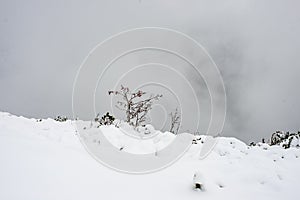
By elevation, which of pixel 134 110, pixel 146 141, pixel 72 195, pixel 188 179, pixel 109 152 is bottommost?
pixel 72 195

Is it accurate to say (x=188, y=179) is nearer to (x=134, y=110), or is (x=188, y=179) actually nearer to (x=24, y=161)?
(x=24, y=161)

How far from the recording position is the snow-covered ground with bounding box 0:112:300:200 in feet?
8.74

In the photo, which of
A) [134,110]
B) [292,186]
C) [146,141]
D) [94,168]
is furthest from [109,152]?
[134,110]

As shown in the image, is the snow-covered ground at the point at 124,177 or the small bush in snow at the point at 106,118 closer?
the snow-covered ground at the point at 124,177

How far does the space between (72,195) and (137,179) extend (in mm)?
1114

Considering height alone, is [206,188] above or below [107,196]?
above

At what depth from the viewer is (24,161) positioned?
3068 millimetres

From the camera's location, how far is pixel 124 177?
11.4 feet

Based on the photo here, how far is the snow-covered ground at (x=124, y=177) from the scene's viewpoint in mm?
2664

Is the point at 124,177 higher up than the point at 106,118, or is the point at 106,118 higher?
the point at 106,118

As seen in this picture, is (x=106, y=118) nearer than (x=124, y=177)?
No

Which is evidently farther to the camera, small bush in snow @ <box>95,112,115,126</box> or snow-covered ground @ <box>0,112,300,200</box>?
small bush in snow @ <box>95,112,115,126</box>

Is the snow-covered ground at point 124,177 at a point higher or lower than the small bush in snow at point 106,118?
lower

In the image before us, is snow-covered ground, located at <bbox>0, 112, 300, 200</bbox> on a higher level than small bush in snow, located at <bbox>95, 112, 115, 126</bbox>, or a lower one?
lower
